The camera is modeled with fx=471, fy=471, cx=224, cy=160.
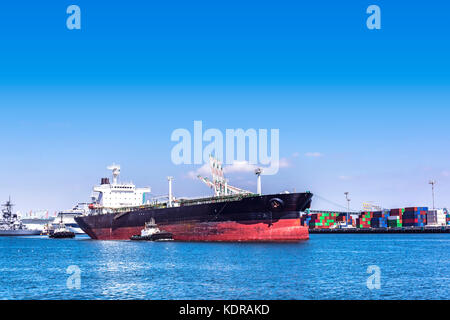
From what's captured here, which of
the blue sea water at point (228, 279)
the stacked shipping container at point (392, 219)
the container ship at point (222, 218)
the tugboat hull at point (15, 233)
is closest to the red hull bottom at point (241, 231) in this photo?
the container ship at point (222, 218)

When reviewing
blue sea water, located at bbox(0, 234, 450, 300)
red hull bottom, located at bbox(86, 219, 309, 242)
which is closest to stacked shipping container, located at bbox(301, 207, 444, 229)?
red hull bottom, located at bbox(86, 219, 309, 242)

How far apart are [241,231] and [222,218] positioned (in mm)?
3505

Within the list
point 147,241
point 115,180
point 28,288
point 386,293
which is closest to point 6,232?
point 115,180

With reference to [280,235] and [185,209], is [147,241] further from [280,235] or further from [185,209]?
[280,235]

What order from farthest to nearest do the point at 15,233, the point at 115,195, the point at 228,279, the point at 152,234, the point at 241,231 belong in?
the point at 15,233 < the point at 115,195 < the point at 152,234 < the point at 241,231 < the point at 228,279

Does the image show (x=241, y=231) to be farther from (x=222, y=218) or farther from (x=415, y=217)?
(x=415, y=217)

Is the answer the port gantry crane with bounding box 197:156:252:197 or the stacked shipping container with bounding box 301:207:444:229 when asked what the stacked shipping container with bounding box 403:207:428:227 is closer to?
the stacked shipping container with bounding box 301:207:444:229

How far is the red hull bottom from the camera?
61.6m

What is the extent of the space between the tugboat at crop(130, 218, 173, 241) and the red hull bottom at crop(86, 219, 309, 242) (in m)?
1.19

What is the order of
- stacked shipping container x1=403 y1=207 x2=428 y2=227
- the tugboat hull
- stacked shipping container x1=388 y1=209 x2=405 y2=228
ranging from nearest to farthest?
the tugboat hull < stacked shipping container x1=403 y1=207 x2=428 y2=227 < stacked shipping container x1=388 y1=209 x2=405 y2=228

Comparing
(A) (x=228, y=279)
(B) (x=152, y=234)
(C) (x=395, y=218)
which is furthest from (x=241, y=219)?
(C) (x=395, y=218)

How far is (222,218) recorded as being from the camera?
215 ft
